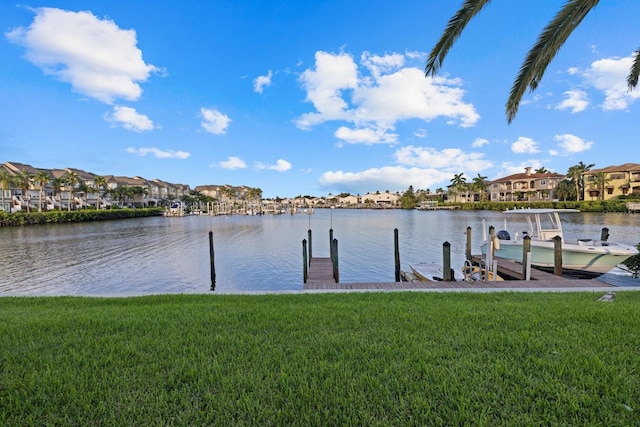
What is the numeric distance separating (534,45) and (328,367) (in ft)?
25.3

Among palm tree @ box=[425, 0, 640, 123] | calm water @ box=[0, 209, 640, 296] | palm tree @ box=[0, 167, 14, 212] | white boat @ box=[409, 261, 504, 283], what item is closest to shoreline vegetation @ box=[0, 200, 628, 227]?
palm tree @ box=[0, 167, 14, 212]

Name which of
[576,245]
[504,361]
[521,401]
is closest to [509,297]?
[504,361]

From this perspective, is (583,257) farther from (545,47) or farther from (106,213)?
(106,213)

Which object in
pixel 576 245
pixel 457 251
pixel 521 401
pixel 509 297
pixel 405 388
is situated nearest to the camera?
pixel 521 401

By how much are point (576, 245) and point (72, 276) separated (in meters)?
25.2

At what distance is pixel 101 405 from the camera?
3152mm

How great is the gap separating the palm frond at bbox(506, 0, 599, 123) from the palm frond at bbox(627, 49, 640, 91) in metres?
3.04

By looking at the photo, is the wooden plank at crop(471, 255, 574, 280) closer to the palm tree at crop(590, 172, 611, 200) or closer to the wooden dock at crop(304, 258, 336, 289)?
the wooden dock at crop(304, 258, 336, 289)

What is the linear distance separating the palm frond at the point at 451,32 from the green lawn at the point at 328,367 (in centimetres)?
544

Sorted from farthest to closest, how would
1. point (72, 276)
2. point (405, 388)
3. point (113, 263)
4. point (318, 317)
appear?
1. point (113, 263)
2. point (72, 276)
3. point (318, 317)
4. point (405, 388)

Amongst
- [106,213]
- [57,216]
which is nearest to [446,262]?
[57,216]

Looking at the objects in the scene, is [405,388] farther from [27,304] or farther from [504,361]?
[27,304]

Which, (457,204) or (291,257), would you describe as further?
(457,204)

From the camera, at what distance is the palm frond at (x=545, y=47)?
21.1 feet
